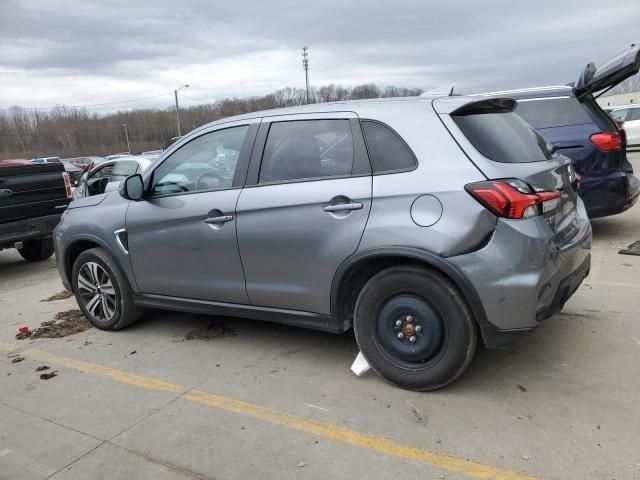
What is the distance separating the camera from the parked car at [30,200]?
7.39m

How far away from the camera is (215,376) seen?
3.84m

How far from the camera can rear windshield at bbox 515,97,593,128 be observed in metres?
6.58

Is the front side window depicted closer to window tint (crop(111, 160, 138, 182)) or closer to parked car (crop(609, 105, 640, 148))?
window tint (crop(111, 160, 138, 182))

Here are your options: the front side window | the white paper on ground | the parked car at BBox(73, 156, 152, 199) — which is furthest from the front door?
the front side window

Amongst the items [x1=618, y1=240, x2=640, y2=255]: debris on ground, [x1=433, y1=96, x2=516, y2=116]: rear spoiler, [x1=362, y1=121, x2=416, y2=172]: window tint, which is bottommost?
[x1=618, y1=240, x2=640, y2=255]: debris on ground

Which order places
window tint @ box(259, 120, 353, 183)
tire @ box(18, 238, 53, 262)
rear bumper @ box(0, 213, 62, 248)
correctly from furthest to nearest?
1. tire @ box(18, 238, 53, 262)
2. rear bumper @ box(0, 213, 62, 248)
3. window tint @ box(259, 120, 353, 183)

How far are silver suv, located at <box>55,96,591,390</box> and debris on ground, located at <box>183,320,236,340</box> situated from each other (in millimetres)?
387

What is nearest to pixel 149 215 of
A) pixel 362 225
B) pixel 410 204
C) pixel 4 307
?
pixel 362 225

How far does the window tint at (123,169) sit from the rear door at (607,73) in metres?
7.46

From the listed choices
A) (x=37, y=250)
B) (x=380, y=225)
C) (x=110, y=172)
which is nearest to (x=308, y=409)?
(x=380, y=225)

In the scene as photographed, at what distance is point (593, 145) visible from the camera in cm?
639

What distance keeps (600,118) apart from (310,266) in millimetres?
4867

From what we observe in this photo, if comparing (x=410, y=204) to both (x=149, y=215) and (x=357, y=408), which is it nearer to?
(x=357, y=408)

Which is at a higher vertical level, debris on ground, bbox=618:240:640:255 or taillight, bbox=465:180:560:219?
taillight, bbox=465:180:560:219
